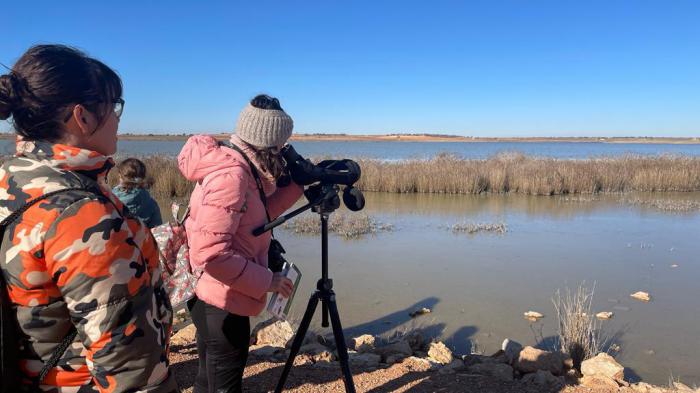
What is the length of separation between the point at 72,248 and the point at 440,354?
3462mm

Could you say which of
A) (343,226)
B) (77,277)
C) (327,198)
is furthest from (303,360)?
(343,226)

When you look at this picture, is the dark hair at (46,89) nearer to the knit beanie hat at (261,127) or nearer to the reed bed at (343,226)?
the knit beanie hat at (261,127)

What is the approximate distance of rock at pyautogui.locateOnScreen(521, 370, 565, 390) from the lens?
130 inches

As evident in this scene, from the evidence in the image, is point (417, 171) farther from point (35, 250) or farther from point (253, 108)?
point (35, 250)

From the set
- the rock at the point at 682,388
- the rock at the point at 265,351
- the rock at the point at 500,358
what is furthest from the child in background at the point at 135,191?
the rock at the point at 682,388

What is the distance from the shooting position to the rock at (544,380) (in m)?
3.31

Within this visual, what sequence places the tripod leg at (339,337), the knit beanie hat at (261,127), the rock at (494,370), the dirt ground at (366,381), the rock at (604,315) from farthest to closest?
the rock at (604,315) < the rock at (494,370) < the dirt ground at (366,381) < the tripod leg at (339,337) < the knit beanie hat at (261,127)

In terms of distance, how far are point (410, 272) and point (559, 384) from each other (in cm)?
429

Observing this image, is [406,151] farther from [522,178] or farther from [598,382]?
[598,382]

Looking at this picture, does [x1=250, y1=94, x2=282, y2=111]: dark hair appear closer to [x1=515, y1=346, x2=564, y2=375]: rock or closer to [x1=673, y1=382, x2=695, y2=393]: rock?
[x1=515, y1=346, x2=564, y2=375]: rock

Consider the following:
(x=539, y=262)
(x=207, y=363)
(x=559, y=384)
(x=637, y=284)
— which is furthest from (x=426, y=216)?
(x=207, y=363)

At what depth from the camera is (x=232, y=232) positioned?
2014 millimetres

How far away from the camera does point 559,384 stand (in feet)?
10.9

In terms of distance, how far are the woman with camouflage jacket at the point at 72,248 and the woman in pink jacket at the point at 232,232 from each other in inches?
31.2
